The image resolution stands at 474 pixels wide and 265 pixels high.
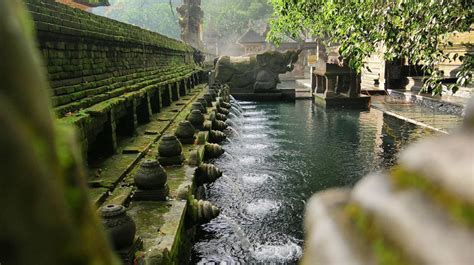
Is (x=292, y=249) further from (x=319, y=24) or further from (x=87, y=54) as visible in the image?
(x=319, y=24)

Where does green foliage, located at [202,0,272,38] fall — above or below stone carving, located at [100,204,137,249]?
above

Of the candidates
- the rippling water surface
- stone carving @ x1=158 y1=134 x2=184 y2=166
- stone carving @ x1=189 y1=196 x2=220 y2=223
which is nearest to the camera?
stone carving @ x1=189 y1=196 x2=220 y2=223

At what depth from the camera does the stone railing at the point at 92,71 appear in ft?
18.2

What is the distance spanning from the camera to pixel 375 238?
2.26ft

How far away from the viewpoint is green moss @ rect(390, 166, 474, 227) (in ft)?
1.93

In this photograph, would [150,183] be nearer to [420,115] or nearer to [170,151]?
[170,151]

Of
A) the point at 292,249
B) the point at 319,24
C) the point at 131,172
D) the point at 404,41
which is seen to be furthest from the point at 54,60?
the point at 319,24

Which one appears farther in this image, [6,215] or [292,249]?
[292,249]

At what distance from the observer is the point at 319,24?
1176cm

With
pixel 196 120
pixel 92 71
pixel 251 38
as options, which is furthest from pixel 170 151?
pixel 251 38

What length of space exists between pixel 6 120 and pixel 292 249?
5.00 metres

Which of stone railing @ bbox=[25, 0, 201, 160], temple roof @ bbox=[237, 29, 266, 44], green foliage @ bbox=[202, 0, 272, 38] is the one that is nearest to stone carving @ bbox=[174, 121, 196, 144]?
stone railing @ bbox=[25, 0, 201, 160]

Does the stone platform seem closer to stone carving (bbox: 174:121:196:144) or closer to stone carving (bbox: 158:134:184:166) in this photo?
stone carving (bbox: 174:121:196:144)

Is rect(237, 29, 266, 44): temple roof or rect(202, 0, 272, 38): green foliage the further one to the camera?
rect(202, 0, 272, 38): green foliage
